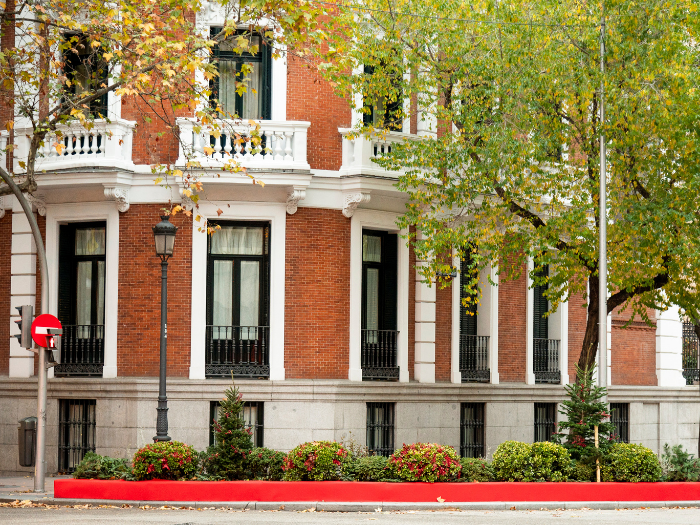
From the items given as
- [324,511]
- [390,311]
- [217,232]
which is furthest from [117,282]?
[324,511]

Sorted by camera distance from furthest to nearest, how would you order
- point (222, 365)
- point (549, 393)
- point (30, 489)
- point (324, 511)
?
1. point (549, 393)
2. point (222, 365)
3. point (30, 489)
4. point (324, 511)

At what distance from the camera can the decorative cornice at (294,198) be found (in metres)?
21.2

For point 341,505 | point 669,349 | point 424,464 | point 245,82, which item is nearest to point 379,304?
point 245,82

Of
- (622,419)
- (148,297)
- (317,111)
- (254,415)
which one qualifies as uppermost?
(317,111)

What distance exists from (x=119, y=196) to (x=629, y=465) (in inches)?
440

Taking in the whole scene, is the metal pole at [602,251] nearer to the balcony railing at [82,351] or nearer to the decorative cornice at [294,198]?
the decorative cornice at [294,198]

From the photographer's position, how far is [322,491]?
1627 cm

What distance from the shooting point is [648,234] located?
63.0 feet

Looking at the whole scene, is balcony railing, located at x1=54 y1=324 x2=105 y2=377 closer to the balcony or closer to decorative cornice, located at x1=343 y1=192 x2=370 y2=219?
decorative cornice, located at x1=343 y1=192 x2=370 y2=219

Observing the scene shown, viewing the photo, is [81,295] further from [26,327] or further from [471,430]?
[471,430]

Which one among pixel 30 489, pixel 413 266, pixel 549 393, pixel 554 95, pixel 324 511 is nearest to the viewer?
pixel 324 511

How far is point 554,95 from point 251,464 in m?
8.82

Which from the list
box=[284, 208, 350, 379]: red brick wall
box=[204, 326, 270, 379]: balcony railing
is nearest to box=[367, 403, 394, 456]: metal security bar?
box=[284, 208, 350, 379]: red brick wall

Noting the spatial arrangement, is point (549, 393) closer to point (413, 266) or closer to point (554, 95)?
point (413, 266)
